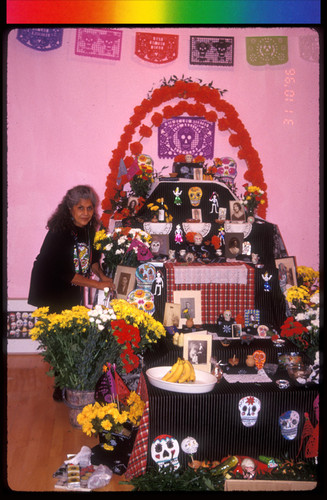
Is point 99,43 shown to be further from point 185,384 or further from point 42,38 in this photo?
point 185,384

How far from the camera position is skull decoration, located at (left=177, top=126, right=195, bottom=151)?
7.10 meters

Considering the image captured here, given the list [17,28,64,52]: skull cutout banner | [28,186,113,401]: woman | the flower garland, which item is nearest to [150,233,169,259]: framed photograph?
[28,186,113,401]: woman

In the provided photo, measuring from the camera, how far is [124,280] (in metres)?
4.61

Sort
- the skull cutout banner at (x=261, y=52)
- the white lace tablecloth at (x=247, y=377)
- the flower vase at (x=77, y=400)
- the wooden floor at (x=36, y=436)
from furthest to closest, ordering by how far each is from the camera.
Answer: the skull cutout banner at (x=261, y=52) → the flower vase at (x=77, y=400) → the white lace tablecloth at (x=247, y=377) → the wooden floor at (x=36, y=436)

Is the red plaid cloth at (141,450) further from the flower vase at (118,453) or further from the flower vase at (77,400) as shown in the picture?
the flower vase at (77,400)

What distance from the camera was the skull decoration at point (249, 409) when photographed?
3.31 meters

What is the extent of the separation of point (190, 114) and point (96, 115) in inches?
52.4

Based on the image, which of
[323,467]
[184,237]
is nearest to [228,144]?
[184,237]

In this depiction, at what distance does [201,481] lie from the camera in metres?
3.10

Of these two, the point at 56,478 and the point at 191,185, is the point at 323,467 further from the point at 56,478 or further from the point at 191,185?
the point at 191,185

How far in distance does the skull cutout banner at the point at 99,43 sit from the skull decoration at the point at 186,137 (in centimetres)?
134

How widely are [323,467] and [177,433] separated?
3.82 feet

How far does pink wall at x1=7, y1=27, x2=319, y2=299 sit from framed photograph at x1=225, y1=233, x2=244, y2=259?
2.16 meters

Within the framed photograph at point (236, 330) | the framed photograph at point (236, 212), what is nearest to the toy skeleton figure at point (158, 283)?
the framed photograph at point (236, 330)
